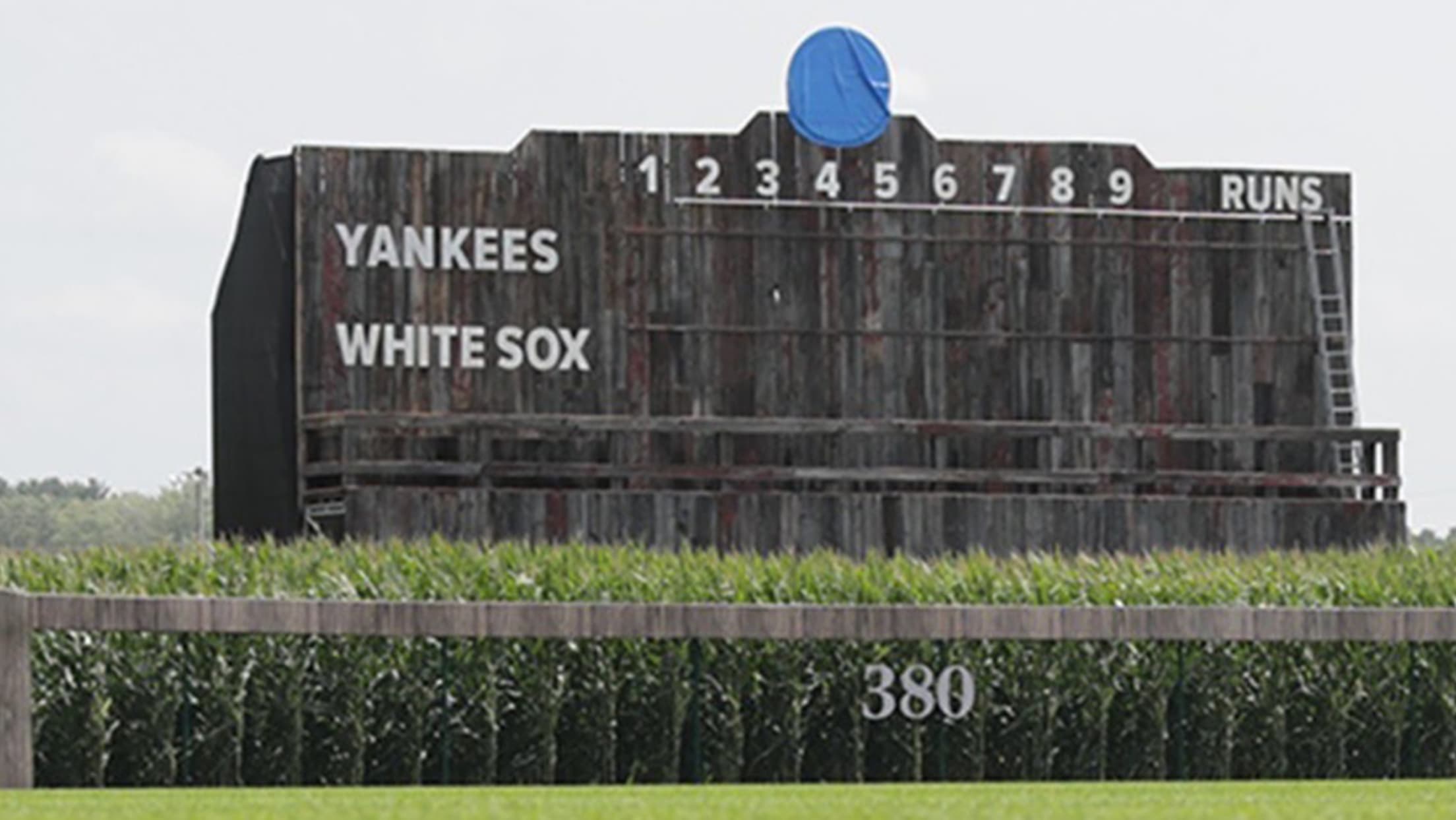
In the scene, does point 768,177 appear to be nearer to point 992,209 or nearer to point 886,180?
point 886,180

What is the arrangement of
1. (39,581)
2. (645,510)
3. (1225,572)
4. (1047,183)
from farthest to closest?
(1047,183) → (645,510) → (1225,572) → (39,581)

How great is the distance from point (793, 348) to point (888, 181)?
201 cm

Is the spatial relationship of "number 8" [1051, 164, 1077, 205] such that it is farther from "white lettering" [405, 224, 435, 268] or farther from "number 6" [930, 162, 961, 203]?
"white lettering" [405, 224, 435, 268]

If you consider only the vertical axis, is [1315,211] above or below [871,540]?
above

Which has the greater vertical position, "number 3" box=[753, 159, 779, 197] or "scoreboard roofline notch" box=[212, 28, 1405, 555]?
"number 3" box=[753, 159, 779, 197]

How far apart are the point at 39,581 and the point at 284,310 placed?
951 cm

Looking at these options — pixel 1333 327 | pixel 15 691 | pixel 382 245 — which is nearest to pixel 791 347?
pixel 382 245

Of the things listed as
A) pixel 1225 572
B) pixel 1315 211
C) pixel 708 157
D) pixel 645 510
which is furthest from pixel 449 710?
pixel 1315 211

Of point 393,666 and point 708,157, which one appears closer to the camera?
point 393,666

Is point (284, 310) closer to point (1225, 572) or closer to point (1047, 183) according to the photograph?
point (1047, 183)

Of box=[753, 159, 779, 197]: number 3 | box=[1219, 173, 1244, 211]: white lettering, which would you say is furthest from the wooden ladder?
box=[753, 159, 779, 197]: number 3

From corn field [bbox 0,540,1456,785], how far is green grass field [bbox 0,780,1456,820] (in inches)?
74.2

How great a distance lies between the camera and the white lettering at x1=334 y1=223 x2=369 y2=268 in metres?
32.5

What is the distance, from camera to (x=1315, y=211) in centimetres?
3500
